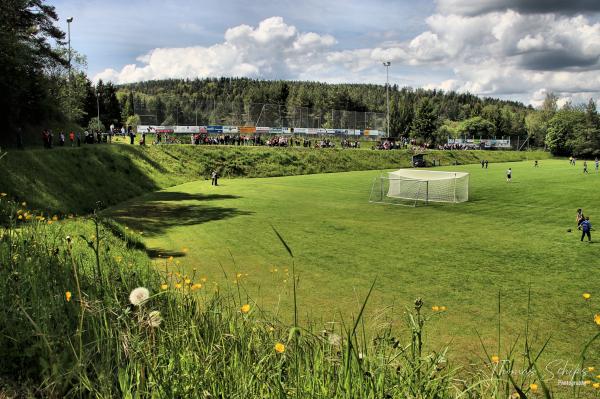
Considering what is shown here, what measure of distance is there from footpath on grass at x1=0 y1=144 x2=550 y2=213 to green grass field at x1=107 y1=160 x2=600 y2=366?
10.8ft

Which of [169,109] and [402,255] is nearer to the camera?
[402,255]

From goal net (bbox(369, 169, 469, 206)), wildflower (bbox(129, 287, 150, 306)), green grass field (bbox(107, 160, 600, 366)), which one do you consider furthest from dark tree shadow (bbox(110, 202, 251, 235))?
wildflower (bbox(129, 287, 150, 306))

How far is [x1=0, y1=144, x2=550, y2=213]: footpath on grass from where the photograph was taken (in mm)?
27547

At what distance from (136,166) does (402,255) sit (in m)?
33.3

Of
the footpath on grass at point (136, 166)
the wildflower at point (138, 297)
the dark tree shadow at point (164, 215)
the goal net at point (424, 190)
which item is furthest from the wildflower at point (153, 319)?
the goal net at point (424, 190)

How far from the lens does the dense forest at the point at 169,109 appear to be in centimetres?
4169

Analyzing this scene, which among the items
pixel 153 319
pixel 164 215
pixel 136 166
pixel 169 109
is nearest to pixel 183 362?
pixel 153 319

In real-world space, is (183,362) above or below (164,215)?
above

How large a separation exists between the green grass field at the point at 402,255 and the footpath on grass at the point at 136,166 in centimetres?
330

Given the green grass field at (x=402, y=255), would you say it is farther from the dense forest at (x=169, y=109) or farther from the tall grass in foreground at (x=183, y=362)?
the dense forest at (x=169, y=109)

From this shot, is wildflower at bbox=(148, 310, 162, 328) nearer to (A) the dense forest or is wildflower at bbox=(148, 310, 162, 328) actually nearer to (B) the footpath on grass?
(B) the footpath on grass

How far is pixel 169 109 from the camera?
218 feet

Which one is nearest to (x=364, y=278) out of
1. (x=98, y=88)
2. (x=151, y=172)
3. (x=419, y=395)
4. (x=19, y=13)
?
(x=419, y=395)

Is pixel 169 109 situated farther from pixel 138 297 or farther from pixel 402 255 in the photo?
pixel 138 297
